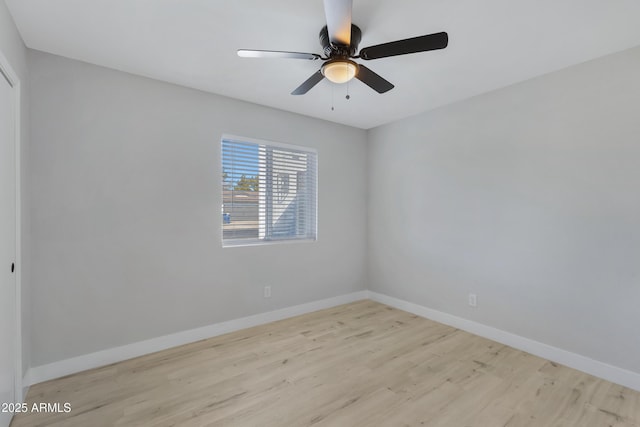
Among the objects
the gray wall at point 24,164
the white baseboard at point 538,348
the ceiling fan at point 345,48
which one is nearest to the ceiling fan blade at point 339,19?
the ceiling fan at point 345,48

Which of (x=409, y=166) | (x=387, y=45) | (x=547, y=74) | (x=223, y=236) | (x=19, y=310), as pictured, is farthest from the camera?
(x=409, y=166)

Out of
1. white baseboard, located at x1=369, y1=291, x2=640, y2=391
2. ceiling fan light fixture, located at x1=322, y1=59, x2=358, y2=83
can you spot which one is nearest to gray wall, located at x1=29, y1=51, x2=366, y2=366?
ceiling fan light fixture, located at x1=322, y1=59, x2=358, y2=83

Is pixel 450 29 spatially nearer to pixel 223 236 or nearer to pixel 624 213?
pixel 624 213

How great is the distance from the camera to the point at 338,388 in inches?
82.2

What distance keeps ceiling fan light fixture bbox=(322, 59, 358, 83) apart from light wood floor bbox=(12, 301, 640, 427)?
2101 mm

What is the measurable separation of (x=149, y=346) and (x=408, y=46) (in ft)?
9.79

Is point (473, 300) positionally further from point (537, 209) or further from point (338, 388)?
point (338, 388)

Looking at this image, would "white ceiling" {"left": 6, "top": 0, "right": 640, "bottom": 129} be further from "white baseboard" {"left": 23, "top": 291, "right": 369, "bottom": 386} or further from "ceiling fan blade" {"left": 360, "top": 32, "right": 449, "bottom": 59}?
"white baseboard" {"left": 23, "top": 291, "right": 369, "bottom": 386}

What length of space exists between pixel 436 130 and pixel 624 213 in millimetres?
1762

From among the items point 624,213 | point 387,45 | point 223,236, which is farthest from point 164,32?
point 624,213

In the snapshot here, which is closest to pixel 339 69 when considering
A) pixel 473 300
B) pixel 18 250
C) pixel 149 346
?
pixel 18 250

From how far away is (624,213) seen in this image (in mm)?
2166

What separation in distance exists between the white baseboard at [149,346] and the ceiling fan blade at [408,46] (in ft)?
8.78

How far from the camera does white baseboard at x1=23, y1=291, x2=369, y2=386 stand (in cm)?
218
